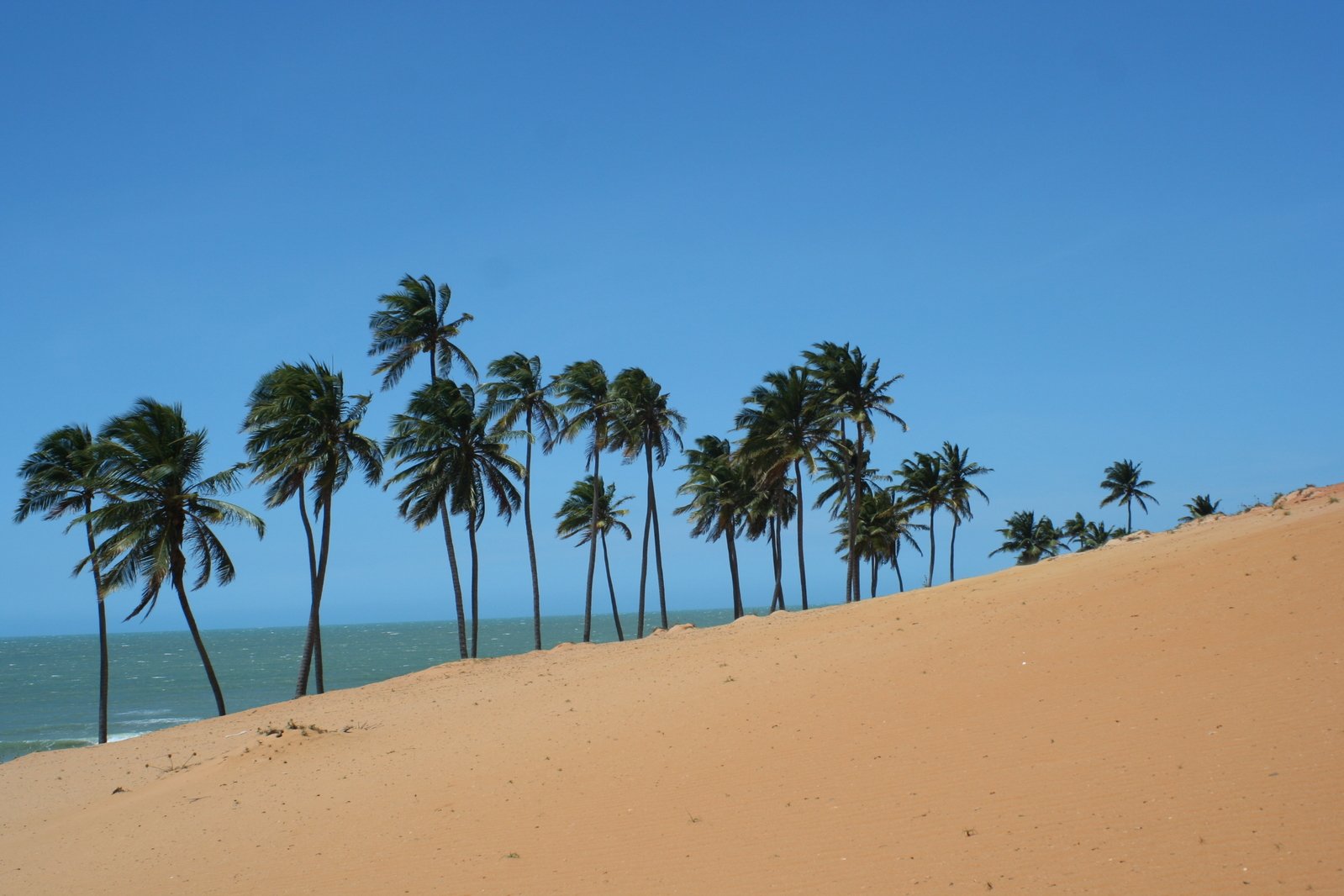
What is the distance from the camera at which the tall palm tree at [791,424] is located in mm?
45719

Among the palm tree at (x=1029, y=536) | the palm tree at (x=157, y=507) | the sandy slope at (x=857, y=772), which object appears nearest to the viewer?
the sandy slope at (x=857, y=772)

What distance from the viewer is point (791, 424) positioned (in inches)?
1806

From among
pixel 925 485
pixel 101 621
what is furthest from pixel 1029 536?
pixel 101 621

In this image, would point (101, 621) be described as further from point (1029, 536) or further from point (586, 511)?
point (1029, 536)

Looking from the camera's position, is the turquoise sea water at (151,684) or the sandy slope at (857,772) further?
the turquoise sea water at (151,684)

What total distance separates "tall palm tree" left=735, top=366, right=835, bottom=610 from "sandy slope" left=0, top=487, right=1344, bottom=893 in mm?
20329

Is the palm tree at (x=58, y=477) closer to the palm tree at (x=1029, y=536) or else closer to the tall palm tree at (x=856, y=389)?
the tall palm tree at (x=856, y=389)

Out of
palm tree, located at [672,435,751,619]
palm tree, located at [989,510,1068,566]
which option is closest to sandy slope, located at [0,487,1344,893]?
palm tree, located at [672,435,751,619]

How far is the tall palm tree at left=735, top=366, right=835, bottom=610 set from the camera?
4572 cm

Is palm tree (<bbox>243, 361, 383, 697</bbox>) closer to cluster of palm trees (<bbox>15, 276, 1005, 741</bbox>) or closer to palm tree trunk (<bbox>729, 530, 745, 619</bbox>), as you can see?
cluster of palm trees (<bbox>15, 276, 1005, 741</bbox>)

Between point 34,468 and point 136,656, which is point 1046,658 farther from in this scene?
point 136,656

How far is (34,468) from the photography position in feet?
128

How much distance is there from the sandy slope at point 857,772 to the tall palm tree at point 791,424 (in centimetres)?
2033

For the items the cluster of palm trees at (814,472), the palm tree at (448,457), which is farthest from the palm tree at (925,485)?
the palm tree at (448,457)
